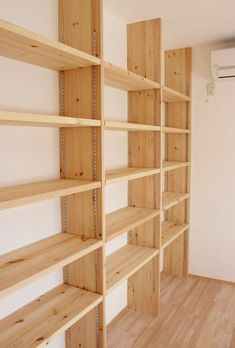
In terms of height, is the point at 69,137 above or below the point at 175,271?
above

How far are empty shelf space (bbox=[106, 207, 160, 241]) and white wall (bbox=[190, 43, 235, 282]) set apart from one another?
989 mm

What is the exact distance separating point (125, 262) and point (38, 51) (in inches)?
62.1

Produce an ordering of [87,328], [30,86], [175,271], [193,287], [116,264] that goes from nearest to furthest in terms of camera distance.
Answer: [30,86] → [87,328] → [116,264] → [193,287] → [175,271]

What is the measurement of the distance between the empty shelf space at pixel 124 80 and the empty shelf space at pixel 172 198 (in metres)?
1.02

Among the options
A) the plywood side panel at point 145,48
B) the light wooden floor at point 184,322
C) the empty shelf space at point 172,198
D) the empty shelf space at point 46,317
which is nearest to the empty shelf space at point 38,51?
the plywood side panel at point 145,48

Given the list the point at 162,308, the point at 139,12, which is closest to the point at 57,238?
the point at 162,308

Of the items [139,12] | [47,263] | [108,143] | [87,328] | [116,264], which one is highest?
[139,12]

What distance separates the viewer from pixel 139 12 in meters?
2.35

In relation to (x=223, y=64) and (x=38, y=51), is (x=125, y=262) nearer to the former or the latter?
(x=38, y=51)

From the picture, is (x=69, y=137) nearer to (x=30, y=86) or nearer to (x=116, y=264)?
(x=30, y=86)

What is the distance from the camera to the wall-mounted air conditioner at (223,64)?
9.50 feet

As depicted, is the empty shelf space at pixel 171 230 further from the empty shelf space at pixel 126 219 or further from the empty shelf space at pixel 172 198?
the empty shelf space at pixel 126 219

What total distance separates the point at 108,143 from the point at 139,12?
1.00 m

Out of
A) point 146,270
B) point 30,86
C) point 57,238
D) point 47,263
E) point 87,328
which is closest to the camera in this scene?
point 47,263
